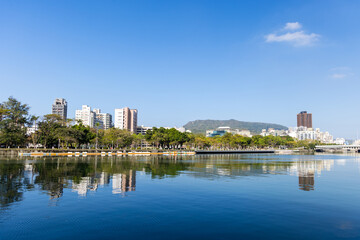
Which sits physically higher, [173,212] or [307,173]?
[173,212]

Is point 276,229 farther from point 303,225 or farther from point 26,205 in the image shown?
point 26,205

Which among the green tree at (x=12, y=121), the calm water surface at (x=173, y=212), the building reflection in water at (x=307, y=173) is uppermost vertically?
the green tree at (x=12, y=121)

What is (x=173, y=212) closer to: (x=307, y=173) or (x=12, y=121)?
(x=307, y=173)

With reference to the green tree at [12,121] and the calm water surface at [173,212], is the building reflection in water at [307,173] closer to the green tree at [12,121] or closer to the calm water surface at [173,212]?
the calm water surface at [173,212]

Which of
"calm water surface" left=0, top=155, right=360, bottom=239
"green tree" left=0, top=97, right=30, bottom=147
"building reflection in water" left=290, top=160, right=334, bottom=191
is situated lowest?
"building reflection in water" left=290, top=160, right=334, bottom=191

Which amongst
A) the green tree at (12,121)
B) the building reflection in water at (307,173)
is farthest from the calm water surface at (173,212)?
the green tree at (12,121)

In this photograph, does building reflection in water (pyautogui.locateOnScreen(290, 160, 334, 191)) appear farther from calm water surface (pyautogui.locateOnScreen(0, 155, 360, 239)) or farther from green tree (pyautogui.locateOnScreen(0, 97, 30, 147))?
green tree (pyautogui.locateOnScreen(0, 97, 30, 147))

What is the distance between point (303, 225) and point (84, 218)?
41.7 feet

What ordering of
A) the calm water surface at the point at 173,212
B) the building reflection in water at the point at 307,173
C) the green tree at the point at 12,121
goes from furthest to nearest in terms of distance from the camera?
the green tree at the point at 12,121
the building reflection in water at the point at 307,173
the calm water surface at the point at 173,212

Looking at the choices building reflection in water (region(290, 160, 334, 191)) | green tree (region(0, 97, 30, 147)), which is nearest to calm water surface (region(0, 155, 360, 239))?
building reflection in water (region(290, 160, 334, 191))

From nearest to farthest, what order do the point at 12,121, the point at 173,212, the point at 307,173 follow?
the point at 173,212 → the point at 307,173 → the point at 12,121

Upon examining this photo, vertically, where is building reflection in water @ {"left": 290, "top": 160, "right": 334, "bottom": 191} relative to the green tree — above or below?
below

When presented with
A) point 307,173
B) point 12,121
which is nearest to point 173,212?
point 307,173

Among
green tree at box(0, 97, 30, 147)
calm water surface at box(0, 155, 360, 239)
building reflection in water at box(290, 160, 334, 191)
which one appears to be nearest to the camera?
calm water surface at box(0, 155, 360, 239)
